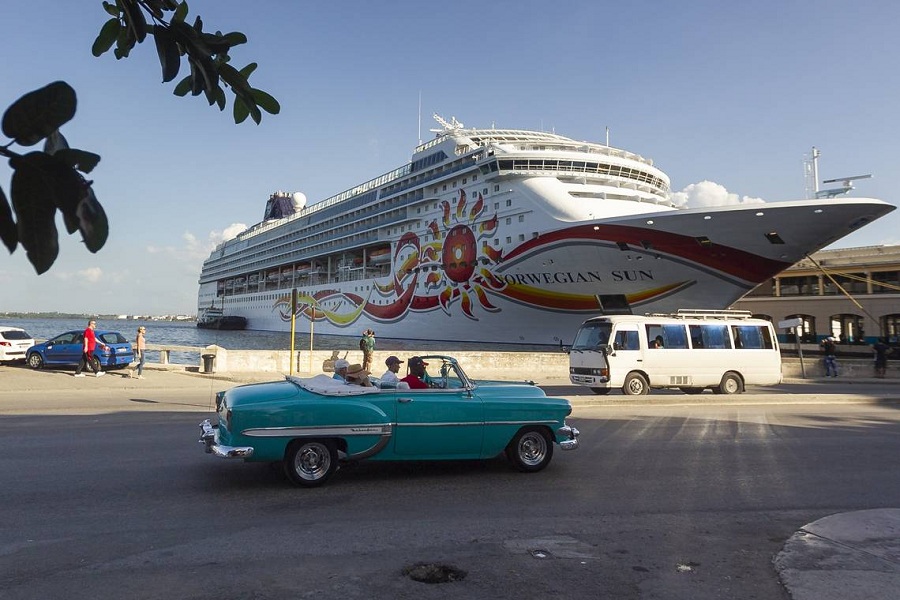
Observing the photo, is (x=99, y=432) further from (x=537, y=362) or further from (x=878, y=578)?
(x=537, y=362)

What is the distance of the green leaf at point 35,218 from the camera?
139cm

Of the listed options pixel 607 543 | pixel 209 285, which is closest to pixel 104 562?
pixel 607 543

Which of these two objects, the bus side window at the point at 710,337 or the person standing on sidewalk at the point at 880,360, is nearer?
the bus side window at the point at 710,337

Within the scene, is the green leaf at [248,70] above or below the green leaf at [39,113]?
above

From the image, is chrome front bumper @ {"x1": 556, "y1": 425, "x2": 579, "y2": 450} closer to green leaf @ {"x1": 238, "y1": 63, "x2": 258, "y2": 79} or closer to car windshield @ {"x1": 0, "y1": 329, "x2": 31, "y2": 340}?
green leaf @ {"x1": 238, "y1": 63, "x2": 258, "y2": 79}

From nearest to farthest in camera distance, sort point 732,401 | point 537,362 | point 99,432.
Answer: point 99,432 < point 732,401 < point 537,362

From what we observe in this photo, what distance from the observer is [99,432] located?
28.6ft

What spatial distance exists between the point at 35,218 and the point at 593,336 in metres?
15.3

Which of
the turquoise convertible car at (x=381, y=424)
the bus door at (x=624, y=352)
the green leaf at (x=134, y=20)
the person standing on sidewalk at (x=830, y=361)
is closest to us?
the green leaf at (x=134, y=20)

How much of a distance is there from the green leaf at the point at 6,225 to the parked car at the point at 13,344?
21585 mm

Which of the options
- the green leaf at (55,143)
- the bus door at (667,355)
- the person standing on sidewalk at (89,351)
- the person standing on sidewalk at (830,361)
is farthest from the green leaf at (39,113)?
the person standing on sidewalk at (830,361)

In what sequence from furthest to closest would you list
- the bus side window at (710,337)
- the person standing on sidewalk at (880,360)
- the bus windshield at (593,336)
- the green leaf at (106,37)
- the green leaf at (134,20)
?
the person standing on sidewalk at (880,360), the bus side window at (710,337), the bus windshield at (593,336), the green leaf at (106,37), the green leaf at (134,20)

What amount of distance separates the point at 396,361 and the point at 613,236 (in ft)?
78.8

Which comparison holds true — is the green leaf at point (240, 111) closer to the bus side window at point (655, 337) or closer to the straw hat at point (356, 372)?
the straw hat at point (356, 372)
